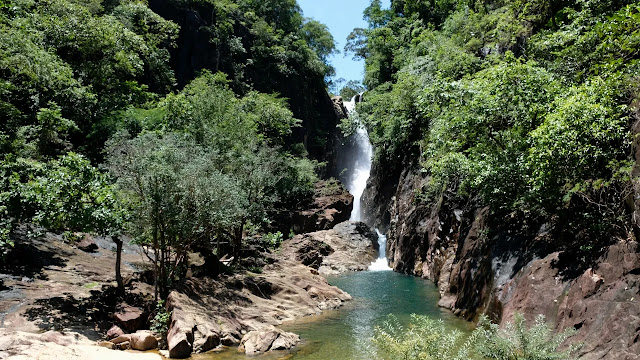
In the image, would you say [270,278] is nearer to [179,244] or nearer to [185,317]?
[179,244]

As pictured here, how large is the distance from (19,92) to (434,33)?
32.9 metres

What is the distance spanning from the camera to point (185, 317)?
11.8 m

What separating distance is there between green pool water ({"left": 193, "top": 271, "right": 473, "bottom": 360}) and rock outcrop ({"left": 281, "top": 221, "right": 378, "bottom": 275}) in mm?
3699

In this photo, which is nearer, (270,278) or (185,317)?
(185,317)

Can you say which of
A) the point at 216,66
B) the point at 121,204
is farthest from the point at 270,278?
the point at 216,66

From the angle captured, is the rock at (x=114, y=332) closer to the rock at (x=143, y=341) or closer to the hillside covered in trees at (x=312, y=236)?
the hillside covered in trees at (x=312, y=236)

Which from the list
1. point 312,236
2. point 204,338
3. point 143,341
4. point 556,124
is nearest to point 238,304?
point 204,338

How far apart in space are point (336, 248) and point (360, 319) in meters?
16.6

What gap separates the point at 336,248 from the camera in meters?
31.6

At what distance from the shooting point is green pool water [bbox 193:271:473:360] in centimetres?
1077

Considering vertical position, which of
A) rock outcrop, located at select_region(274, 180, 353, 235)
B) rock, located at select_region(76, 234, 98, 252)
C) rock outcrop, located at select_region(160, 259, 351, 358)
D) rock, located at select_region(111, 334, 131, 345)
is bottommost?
rock, located at select_region(111, 334, 131, 345)

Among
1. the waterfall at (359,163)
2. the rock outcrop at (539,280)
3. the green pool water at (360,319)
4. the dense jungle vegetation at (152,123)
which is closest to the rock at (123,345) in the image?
the green pool water at (360,319)

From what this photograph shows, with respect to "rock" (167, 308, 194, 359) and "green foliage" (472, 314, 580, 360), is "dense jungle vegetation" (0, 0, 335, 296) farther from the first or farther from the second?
"green foliage" (472, 314, 580, 360)

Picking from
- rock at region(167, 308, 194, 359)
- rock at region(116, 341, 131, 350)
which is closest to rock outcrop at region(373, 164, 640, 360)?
rock at region(167, 308, 194, 359)
